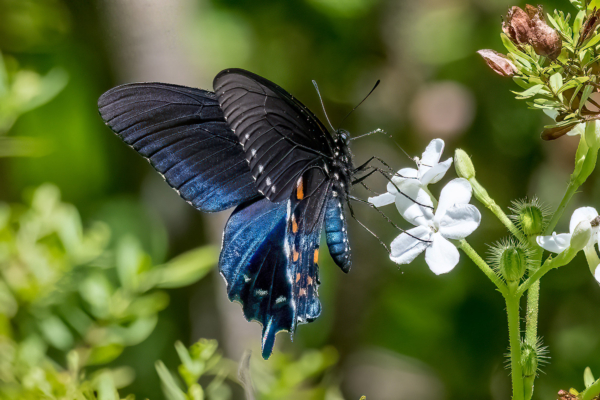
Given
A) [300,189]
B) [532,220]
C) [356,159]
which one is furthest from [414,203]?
[356,159]

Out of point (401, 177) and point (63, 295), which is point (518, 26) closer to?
point (401, 177)

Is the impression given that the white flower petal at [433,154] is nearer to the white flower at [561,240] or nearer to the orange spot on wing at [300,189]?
the white flower at [561,240]

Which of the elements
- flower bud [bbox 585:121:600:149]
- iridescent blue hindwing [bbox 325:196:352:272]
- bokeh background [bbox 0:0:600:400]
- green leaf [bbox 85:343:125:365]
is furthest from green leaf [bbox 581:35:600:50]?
bokeh background [bbox 0:0:600:400]

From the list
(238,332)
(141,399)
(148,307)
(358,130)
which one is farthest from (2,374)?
(358,130)

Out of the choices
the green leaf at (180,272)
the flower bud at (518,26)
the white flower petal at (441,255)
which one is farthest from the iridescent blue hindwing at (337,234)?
the flower bud at (518,26)

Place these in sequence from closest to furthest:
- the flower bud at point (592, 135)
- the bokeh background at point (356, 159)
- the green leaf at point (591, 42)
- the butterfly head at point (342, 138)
→ 1. the green leaf at point (591, 42)
2. the flower bud at point (592, 135)
3. the butterfly head at point (342, 138)
4. the bokeh background at point (356, 159)

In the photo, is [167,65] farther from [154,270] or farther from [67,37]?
[154,270]

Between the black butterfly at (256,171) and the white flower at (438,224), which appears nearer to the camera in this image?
the white flower at (438,224)
